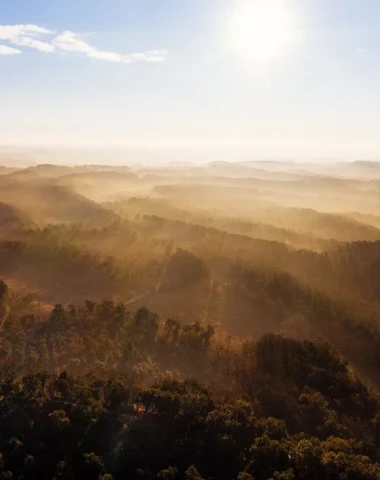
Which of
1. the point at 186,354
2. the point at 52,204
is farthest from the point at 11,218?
the point at 186,354

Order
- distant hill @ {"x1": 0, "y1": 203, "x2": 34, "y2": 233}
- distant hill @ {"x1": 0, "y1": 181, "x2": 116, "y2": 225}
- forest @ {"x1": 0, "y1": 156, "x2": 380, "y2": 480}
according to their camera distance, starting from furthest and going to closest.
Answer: distant hill @ {"x1": 0, "y1": 181, "x2": 116, "y2": 225} → distant hill @ {"x1": 0, "y1": 203, "x2": 34, "y2": 233} → forest @ {"x1": 0, "y1": 156, "x2": 380, "y2": 480}

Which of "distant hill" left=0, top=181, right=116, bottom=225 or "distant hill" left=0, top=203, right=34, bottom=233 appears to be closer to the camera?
"distant hill" left=0, top=203, right=34, bottom=233

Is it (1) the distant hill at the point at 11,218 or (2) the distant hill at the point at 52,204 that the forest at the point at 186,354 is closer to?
(1) the distant hill at the point at 11,218

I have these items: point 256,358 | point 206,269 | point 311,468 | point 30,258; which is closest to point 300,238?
point 206,269

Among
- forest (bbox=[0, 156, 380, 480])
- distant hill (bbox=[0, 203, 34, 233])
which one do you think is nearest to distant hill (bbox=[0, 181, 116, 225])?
distant hill (bbox=[0, 203, 34, 233])

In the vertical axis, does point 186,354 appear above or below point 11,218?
below

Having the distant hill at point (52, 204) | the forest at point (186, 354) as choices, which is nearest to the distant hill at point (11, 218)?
the forest at point (186, 354)

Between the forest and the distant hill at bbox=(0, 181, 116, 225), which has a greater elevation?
the distant hill at bbox=(0, 181, 116, 225)

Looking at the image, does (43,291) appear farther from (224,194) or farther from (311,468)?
(224,194)

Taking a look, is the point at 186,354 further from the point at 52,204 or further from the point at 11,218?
the point at 52,204

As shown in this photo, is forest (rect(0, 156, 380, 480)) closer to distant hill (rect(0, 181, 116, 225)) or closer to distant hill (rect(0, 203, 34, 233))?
distant hill (rect(0, 203, 34, 233))
